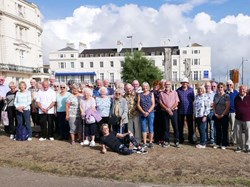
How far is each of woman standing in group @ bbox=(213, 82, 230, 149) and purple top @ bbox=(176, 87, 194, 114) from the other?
67 cm

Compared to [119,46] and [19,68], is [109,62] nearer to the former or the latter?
[119,46]

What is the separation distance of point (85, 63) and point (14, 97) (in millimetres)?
71938

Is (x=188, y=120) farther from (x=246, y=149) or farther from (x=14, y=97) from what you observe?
(x=14, y=97)

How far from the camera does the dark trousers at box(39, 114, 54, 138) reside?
29.8 feet

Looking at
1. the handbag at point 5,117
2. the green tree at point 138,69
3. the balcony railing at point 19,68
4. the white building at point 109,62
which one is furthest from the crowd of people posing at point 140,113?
the white building at point 109,62

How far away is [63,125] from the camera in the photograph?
923cm

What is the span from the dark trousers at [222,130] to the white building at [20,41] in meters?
40.2

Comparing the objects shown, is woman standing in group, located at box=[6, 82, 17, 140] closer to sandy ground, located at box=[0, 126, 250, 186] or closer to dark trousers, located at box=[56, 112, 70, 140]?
sandy ground, located at box=[0, 126, 250, 186]

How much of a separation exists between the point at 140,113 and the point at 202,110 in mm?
1729

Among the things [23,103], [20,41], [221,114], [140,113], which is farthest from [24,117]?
[20,41]

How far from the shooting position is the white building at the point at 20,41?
44.3 metres

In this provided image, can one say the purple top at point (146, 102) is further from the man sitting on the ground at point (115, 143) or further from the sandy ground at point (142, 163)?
the sandy ground at point (142, 163)

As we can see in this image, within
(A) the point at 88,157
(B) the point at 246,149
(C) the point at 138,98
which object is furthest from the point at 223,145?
(A) the point at 88,157

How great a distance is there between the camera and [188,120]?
8477mm
